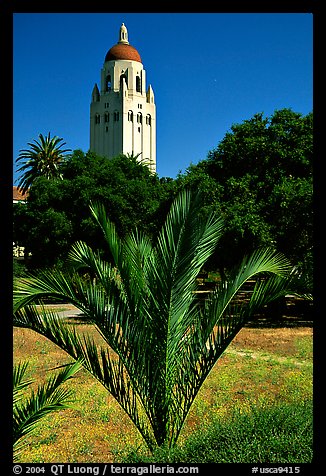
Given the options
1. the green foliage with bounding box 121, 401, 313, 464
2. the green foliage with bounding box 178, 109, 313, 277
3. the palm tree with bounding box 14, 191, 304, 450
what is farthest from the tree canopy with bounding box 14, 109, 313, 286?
the green foliage with bounding box 121, 401, 313, 464

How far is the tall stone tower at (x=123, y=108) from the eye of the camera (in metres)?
71.6

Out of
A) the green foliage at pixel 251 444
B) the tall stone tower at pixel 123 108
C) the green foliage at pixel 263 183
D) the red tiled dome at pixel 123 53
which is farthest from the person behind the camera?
the tall stone tower at pixel 123 108

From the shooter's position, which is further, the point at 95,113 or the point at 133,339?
the point at 95,113

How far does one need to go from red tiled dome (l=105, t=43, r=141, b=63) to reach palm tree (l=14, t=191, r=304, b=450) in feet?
230

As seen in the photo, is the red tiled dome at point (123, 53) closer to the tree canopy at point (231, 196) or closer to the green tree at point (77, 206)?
the green tree at point (77, 206)

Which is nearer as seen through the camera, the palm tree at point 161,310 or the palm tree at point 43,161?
the palm tree at point 161,310

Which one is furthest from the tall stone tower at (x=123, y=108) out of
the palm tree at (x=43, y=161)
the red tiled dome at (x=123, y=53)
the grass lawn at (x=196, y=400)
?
the grass lawn at (x=196, y=400)

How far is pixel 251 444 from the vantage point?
184 inches

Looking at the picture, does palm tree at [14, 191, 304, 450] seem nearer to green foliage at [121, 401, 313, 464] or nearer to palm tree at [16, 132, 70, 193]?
green foliage at [121, 401, 313, 464]
